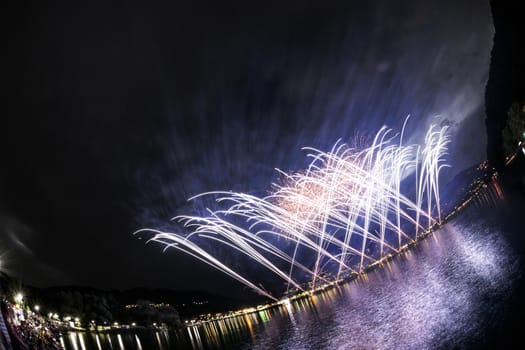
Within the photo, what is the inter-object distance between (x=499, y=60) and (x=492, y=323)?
347ft

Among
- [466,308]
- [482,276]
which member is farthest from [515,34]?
[466,308]

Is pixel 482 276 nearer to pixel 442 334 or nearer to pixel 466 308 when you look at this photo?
pixel 466 308

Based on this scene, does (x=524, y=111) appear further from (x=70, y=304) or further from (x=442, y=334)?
(x=70, y=304)

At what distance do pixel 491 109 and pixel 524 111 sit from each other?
4814cm

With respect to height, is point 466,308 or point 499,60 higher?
point 499,60

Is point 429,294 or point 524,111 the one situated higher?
point 524,111

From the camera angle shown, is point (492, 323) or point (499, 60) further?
point (499, 60)

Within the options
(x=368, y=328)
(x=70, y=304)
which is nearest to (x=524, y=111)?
(x=368, y=328)

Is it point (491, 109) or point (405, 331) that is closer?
point (405, 331)

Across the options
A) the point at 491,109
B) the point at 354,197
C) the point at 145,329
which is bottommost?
the point at 145,329

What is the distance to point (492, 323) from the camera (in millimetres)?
14164

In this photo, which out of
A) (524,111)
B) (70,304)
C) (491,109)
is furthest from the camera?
(70,304)

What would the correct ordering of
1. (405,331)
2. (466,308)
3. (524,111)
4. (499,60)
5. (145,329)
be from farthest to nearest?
Result: 1. (145,329)
2. (499,60)
3. (524,111)
4. (405,331)
5. (466,308)

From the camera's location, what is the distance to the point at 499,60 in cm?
9012
